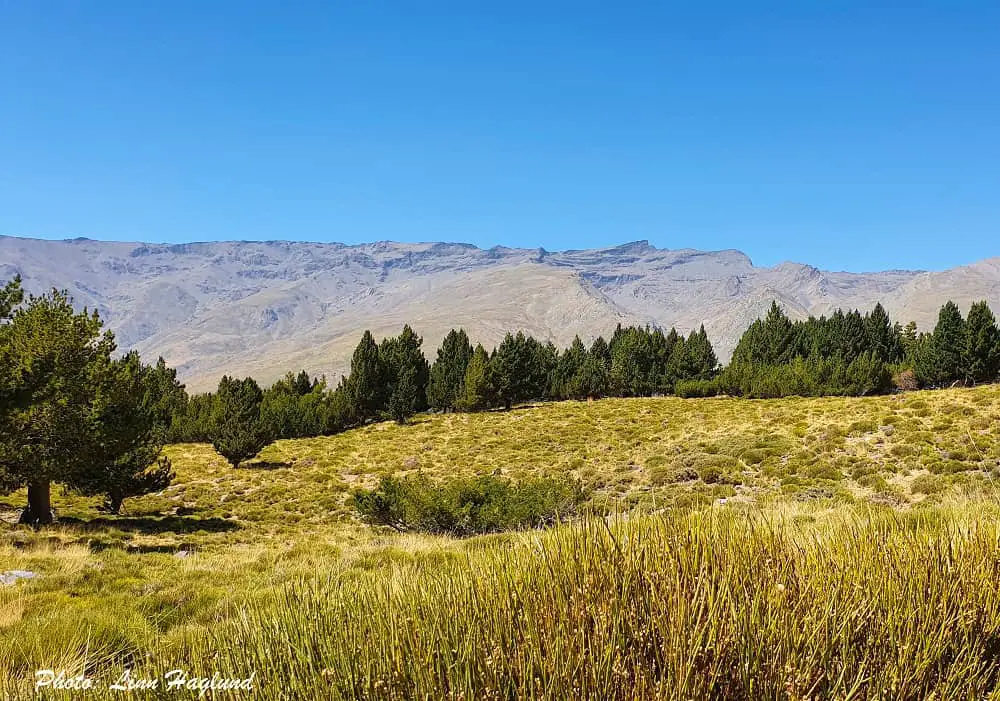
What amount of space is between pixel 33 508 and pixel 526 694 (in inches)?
1015

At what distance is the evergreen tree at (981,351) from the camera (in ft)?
172

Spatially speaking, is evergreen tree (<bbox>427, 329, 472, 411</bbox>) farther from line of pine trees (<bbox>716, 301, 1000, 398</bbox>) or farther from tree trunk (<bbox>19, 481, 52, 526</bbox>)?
tree trunk (<bbox>19, 481, 52, 526</bbox>)

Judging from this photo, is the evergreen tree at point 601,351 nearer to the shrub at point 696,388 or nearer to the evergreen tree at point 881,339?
the shrub at point 696,388

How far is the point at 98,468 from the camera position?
20.6m

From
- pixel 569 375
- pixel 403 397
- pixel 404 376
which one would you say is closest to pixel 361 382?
pixel 404 376

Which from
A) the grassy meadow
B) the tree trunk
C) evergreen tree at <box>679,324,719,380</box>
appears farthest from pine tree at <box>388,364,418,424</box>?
the grassy meadow

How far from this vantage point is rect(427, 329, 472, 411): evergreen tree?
65.1 meters

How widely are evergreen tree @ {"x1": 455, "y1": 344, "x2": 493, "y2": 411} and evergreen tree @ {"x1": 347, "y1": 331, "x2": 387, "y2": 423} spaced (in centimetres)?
971

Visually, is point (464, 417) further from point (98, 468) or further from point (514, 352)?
point (98, 468)

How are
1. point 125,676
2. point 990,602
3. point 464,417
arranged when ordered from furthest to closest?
point 464,417 < point 990,602 < point 125,676

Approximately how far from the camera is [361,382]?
61406 millimetres

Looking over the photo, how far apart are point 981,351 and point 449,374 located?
5694cm

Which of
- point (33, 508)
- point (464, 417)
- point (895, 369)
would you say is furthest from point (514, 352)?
point (33, 508)

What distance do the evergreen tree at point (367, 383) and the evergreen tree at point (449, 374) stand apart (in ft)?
20.6
